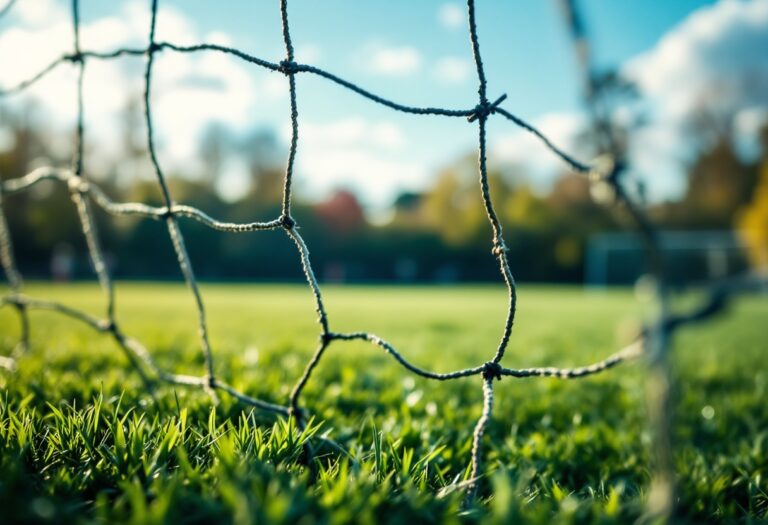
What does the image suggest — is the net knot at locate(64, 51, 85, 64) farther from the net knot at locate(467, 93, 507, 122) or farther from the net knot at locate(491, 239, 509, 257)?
the net knot at locate(491, 239, 509, 257)

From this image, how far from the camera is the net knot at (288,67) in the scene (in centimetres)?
107

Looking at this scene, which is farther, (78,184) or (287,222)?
(78,184)

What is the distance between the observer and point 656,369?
1.86 feet

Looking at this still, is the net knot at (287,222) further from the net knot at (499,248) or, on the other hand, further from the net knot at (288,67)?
the net knot at (499,248)

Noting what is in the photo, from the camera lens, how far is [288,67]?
3.52ft

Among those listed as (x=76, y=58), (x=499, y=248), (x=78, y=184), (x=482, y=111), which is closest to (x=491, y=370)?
(x=499, y=248)

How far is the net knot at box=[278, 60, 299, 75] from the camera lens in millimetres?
1070

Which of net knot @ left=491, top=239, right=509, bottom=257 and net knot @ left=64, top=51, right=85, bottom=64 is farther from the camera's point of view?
net knot @ left=64, top=51, right=85, bottom=64

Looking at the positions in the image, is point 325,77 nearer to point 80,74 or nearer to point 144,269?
point 80,74

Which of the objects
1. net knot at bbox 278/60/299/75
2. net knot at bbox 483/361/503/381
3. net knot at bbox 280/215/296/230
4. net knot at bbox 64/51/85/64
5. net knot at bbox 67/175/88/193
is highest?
net knot at bbox 64/51/85/64

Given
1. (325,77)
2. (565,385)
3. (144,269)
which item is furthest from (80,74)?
(144,269)

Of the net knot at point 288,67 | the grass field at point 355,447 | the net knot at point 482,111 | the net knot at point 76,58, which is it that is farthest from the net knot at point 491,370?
the net knot at point 76,58

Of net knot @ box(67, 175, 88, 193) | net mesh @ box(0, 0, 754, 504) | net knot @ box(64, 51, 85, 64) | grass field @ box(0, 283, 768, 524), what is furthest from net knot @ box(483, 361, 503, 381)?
net knot @ box(64, 51, 85, 64)

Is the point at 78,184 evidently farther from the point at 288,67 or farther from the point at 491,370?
the point at 491,370
